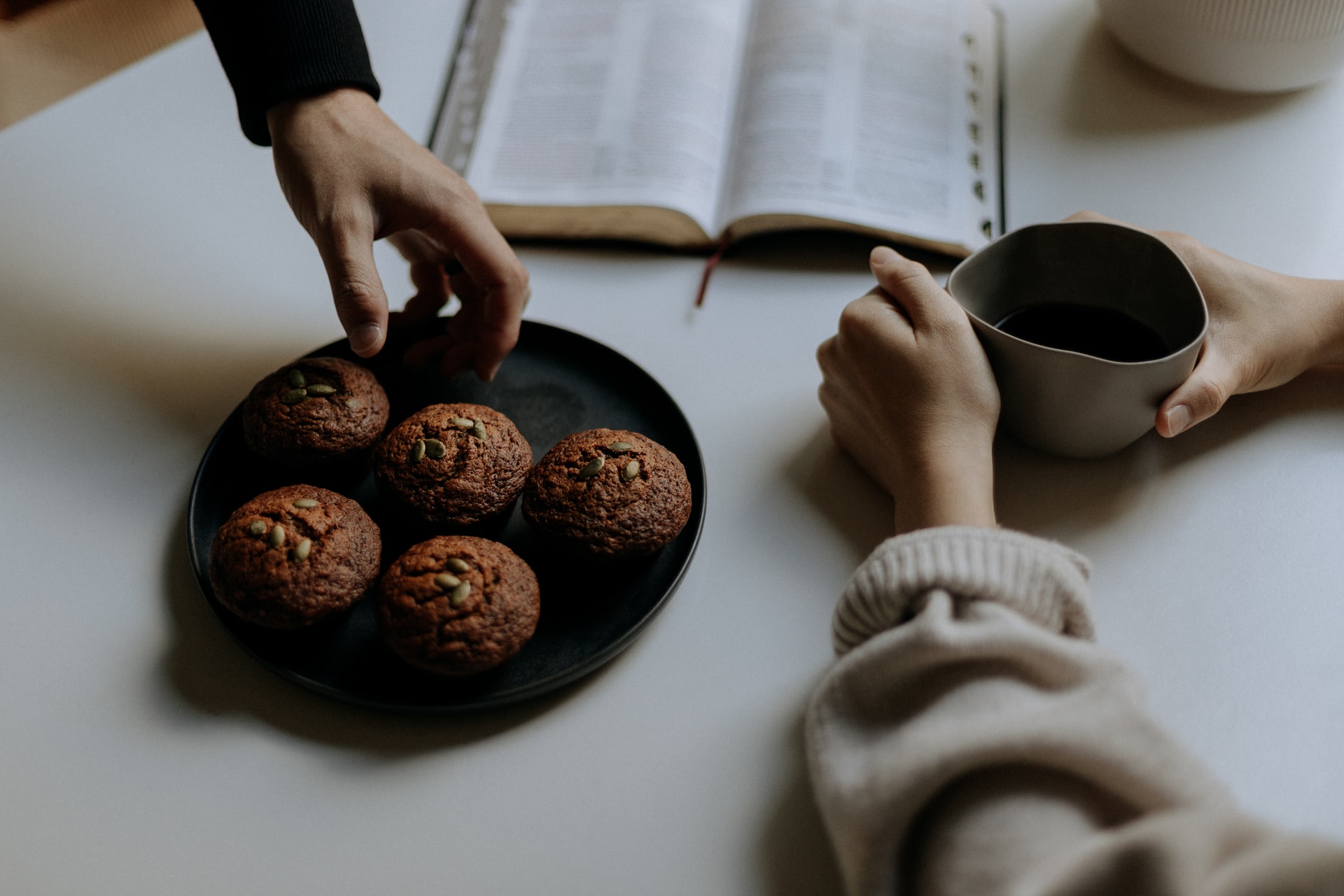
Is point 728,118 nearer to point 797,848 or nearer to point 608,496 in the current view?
point 608,496

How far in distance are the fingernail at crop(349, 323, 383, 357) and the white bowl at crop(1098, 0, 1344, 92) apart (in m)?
1.18

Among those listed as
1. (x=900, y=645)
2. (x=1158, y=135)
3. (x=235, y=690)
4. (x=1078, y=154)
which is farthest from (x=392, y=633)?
(x=1158, y=135)

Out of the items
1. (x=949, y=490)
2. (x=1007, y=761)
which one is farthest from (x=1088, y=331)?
(x=1007, y=761)

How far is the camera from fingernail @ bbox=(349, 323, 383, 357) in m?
0.92

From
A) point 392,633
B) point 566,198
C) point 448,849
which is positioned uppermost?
point 566,198

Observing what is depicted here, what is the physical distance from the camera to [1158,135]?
131 centimetres

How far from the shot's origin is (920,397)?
88 cm

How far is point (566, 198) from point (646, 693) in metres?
0.71

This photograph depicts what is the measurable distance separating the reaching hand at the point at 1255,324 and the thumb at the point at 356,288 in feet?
2.49

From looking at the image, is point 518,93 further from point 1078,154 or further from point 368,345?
point 1078,154

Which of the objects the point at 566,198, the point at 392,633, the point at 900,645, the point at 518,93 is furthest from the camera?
the point at 518,93

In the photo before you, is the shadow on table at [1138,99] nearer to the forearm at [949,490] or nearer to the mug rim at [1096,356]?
the mug rim at [1096,356]

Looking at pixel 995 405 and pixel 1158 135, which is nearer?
pixel 995 405

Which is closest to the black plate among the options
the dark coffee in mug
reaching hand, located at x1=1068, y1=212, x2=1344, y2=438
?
the dark coffee in mug
